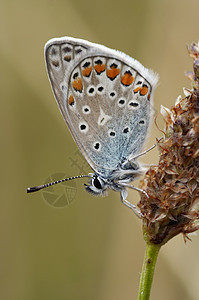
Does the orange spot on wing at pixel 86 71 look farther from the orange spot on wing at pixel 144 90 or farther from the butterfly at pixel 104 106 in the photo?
the orange spot on wing at pixel 144 90

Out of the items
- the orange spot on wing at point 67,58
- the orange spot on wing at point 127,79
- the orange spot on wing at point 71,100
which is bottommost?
the orange spot on wing at point 127,79

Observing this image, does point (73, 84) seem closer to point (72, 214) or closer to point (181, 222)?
point (181, 222)

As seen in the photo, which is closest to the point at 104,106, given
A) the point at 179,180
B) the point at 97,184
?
the point at 97,184

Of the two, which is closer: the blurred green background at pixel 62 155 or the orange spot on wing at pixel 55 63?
the orange spot on wing at pixel 55 63

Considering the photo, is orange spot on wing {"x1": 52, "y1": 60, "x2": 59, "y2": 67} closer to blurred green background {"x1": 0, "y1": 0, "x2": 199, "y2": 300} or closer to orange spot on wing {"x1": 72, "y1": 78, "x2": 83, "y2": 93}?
orange spot on wing {"x1": 72, "y1": 78, "x2": 83, "y2": 93}

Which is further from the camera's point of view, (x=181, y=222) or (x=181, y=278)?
(x=181, y=278)

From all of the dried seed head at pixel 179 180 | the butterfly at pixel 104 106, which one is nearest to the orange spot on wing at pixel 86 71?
the butterfly at pixel 104 106

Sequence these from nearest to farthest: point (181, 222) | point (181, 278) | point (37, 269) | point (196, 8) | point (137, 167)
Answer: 1. point (181, 222)
2. point (137, 167)
3. point (181, 278)
4. point (196, 8)
5. point (37, 269)

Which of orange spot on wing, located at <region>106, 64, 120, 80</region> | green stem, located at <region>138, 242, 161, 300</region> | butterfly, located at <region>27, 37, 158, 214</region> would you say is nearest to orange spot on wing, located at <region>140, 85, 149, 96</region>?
butterfly, located at <region>27, 37, 158, 214</region>

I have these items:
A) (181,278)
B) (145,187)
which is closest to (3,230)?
(181,278)
